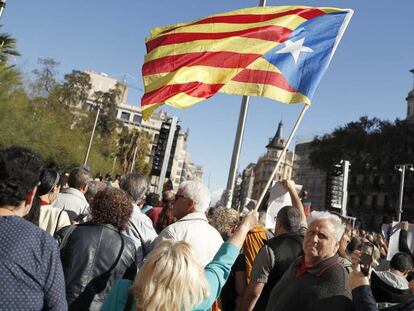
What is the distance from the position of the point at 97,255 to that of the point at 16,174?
1351 mm

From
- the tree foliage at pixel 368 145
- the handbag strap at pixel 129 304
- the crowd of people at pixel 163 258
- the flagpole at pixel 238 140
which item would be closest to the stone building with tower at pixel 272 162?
the tree foliage at pixel 368 145

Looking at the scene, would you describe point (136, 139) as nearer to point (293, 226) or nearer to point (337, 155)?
point (337, 155)

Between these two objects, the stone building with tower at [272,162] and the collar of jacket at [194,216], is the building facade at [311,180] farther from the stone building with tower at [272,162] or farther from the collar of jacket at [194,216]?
the collar of jacket at [194,216]

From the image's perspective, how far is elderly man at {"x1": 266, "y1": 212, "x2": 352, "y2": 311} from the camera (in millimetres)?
3117

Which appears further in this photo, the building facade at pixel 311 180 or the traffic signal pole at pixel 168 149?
the building facade at pixel 311 180

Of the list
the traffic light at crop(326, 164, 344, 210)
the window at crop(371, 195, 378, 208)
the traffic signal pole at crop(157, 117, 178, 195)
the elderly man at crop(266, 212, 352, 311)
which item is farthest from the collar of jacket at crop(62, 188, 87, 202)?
the window at crop(371, 195, 378, 208)

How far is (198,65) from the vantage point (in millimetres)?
6469

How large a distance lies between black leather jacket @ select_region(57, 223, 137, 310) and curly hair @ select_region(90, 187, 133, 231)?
0.31ft

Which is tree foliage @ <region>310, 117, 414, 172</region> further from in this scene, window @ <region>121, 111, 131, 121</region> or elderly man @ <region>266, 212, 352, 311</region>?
window @ <region>121, 111, 131, 121</region>

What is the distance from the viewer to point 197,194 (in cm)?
395

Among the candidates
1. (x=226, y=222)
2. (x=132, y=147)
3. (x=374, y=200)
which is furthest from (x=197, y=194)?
(x=132, y=147)

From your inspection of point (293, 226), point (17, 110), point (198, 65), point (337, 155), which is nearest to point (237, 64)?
point (198, 65)

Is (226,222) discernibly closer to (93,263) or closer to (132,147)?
(93,263)

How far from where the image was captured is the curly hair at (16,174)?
2.24 meters
